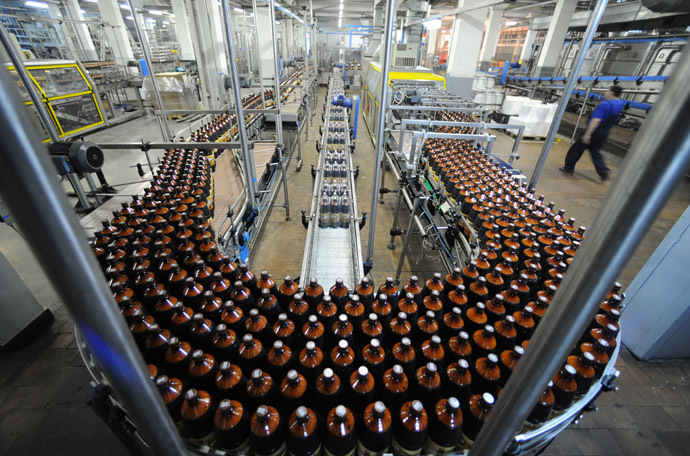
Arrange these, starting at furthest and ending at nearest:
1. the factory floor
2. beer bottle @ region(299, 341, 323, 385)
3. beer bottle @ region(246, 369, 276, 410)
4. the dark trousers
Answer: the dark trousers
the factory floor
beer bottle @ region(299, 341, 323, 385)
beer bottle @ region(246, 369, 276, 410)

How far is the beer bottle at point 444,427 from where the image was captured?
1.08m

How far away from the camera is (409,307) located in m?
1.50

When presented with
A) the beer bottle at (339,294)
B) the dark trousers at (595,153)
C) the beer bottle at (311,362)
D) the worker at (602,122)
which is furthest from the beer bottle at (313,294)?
the dark trousers at (595,153)

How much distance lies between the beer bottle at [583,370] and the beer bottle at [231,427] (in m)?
1.33

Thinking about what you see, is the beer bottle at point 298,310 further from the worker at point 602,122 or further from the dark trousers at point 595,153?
the dark trousers at point 595,153

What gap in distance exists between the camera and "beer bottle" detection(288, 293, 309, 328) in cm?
149

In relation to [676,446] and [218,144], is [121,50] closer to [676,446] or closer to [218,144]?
[218,144]

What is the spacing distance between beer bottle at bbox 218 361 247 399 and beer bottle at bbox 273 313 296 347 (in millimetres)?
231

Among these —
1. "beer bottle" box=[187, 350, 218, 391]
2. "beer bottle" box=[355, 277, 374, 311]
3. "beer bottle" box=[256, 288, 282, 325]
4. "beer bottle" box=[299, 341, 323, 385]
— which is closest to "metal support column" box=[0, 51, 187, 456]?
"beer bottle" box=[187, 350, 218, 391]

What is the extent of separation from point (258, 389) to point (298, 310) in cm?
42

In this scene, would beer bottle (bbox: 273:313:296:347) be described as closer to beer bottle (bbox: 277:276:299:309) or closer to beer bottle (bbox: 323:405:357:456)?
beer bottle (bbox: 277:276:299:309)

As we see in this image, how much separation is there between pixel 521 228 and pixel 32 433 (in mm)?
3805

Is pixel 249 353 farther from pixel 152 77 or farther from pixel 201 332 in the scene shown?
pixel 152 77

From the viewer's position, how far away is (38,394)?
239 centimetres
